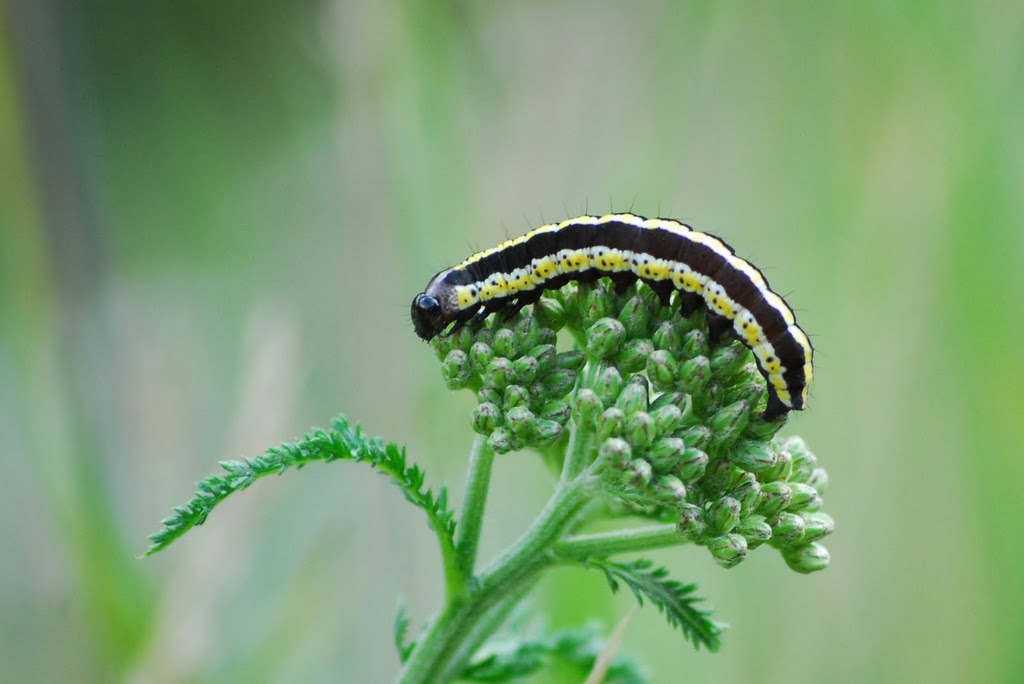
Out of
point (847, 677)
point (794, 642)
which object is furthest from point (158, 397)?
point (847, 677)

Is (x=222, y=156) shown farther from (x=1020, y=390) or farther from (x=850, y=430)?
(x=1020, y=390)

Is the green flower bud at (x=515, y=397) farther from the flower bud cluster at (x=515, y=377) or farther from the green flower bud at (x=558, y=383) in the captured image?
the green flower bud at (x=558, y=383)

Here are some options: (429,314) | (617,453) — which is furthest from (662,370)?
(429,314)

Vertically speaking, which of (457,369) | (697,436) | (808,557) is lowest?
(808,557)

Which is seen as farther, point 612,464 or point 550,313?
point 550,313

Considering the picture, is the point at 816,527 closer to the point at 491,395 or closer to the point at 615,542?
the point at 615,542

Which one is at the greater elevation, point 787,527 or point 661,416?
point 661,416

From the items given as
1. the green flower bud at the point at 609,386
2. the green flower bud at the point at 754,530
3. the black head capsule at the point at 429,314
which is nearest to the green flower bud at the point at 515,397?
the green flower bud at the point at 609,386
